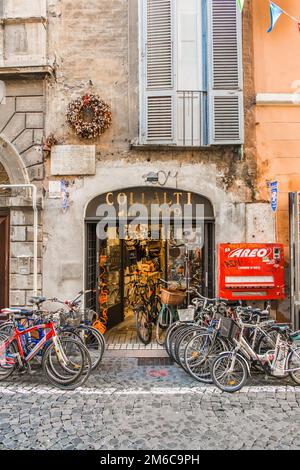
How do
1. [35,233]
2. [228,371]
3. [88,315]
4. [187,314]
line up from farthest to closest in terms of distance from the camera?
[35,233] < [187,314] < [88,315] < [228,371]

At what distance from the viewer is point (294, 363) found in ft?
17.7

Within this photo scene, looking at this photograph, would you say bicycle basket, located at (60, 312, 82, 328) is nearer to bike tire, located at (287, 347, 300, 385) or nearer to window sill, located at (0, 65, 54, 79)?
bike tire, located at (287, 347, 300, 385)

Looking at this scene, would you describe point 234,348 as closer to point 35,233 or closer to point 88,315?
point 88,315

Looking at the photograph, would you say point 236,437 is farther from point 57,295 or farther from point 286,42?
point 286,42

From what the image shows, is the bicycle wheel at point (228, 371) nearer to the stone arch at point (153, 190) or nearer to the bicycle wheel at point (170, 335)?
the bicycle wheel at point (170, 335)

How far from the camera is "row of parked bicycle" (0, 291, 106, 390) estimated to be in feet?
17.4

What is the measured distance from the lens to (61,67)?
309 inches

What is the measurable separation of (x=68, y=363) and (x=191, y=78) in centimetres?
612

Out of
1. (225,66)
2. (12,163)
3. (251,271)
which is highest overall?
(225,66)

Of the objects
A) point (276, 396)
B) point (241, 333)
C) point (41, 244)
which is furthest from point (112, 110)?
point (276, 396)

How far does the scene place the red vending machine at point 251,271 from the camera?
7.14 m

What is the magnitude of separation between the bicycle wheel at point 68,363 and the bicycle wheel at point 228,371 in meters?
1.84

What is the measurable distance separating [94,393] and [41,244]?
3581 millimetres

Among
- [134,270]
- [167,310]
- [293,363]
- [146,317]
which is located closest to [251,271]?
[167,310]
